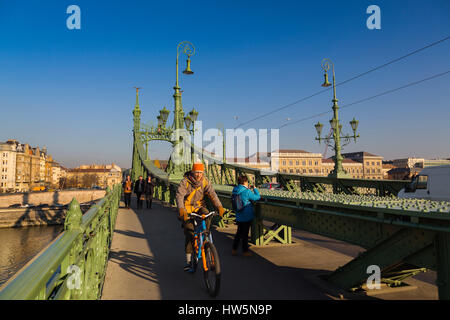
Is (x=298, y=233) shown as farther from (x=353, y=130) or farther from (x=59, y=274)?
(x=353, y=130)

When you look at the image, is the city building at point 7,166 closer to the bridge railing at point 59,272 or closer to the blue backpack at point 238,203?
the blue backpack at point 238,203

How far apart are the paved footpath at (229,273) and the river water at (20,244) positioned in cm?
2409

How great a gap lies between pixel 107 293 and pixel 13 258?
34.7m

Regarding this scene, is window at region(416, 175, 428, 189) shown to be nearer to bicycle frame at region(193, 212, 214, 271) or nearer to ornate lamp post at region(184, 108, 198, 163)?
bicycle frame at region(193, 212, 214, 271)

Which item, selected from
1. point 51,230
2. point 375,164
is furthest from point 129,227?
point 375,164

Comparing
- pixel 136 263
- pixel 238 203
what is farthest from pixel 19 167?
pixel 238 203

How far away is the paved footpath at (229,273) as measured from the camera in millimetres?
3625

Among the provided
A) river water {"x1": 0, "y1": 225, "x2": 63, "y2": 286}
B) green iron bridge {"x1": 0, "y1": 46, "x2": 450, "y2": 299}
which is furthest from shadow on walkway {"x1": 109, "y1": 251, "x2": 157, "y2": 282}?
river water {"x1": 0, "y1": 225, "x2": 63, "y2": 286}

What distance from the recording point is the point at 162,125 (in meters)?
18.8

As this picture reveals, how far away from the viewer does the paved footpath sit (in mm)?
3625

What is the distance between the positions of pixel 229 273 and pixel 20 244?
135 ft

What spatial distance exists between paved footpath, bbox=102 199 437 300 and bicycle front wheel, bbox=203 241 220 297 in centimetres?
12
